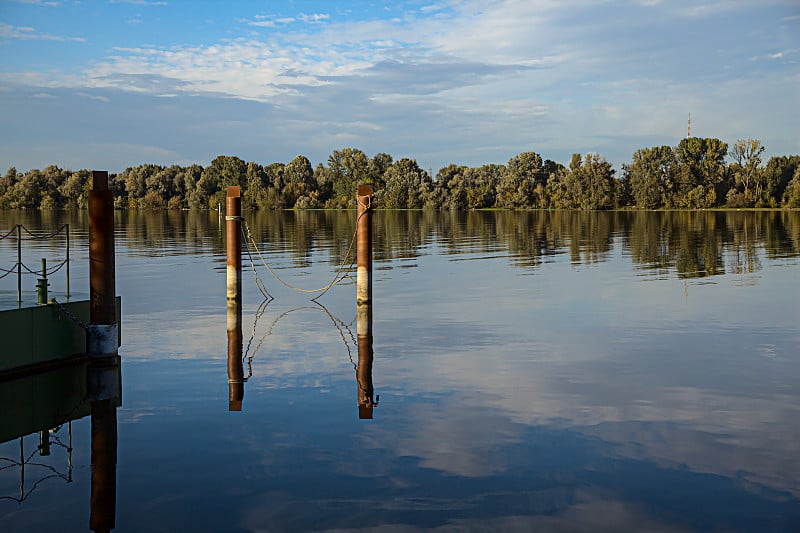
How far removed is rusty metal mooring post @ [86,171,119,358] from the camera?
16.1m

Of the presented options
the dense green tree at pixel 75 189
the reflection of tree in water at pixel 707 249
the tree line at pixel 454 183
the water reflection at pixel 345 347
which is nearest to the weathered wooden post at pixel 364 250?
the water reflection at pixel 345 347

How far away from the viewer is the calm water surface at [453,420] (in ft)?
31.3

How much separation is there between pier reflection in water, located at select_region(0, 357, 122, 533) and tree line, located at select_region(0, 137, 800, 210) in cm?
14027

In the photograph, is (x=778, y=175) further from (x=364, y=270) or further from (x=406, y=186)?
(x=364, y=270)

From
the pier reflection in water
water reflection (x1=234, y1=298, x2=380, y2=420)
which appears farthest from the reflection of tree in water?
the pier reflection in water

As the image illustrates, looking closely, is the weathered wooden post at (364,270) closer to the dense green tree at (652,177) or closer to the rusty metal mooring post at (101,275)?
the rusty metal mooring post at (101,275)

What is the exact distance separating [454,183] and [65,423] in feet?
505

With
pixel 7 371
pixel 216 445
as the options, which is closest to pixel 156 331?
pixel 7 371

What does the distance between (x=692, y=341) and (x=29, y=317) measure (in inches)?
579

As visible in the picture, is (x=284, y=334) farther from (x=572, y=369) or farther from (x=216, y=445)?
(x=216, y=445)

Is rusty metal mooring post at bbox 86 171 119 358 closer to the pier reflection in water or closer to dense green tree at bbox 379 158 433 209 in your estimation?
the pier reflection in water

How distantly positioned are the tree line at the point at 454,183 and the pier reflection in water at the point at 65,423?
460 ft

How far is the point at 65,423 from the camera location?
13336mm

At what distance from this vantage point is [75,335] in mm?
16438
